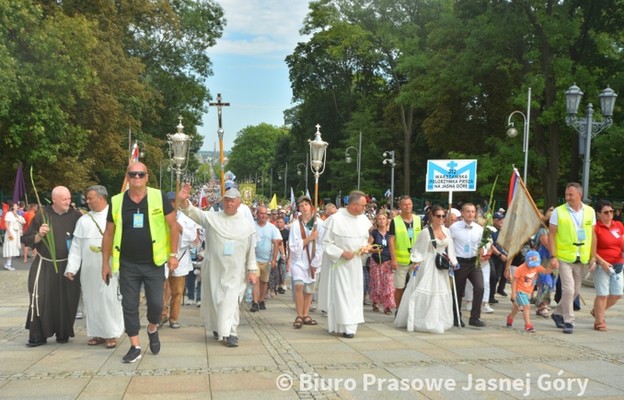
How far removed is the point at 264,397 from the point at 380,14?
44.6m

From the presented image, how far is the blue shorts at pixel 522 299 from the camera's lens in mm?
9461

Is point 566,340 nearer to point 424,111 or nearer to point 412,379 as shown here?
point 412,379

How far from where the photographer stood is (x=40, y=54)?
976 inches

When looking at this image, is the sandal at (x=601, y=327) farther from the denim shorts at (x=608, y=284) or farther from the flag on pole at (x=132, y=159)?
the flag on pole at (x=132, y=159)

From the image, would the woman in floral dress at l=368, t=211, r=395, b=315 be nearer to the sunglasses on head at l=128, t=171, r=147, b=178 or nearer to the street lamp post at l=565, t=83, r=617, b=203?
the sunglasses on head at l=128, t=171, r=147, b=178

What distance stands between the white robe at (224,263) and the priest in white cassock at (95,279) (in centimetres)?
102

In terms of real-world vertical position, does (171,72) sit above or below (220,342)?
above

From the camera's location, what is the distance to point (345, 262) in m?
→ 8.98

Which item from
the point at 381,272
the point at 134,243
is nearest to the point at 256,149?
the point at 381,272

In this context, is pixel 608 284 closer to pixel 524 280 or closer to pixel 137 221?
pixel 524 280

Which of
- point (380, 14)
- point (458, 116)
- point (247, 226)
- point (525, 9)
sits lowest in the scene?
point (247, 226)

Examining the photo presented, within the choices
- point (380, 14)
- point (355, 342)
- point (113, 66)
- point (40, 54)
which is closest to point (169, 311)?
point (355, 342)

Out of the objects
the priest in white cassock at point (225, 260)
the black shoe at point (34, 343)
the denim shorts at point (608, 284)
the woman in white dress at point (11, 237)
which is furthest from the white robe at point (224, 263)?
the woman in white dress at point (11, 237)

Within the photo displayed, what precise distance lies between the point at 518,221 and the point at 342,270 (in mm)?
3082
